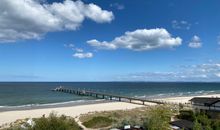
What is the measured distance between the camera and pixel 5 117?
40.3 metres

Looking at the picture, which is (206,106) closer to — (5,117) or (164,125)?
(164,125)

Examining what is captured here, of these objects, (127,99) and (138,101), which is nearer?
(138,101)

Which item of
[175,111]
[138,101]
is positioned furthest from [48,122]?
[138,101]

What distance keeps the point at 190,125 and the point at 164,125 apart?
3.39 meters

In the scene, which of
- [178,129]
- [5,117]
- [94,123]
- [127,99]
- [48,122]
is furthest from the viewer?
[127,99]

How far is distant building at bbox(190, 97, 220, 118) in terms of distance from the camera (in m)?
35.9

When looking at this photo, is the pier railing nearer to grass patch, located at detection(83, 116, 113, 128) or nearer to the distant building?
the distant building

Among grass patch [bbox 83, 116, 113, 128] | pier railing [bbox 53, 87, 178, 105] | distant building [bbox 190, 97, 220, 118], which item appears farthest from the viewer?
pier railing [bbox 53, 87, 178, 105]

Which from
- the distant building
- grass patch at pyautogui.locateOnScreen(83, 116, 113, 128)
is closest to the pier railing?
the distant building

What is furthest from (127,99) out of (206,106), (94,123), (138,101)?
Answer: (94,123)

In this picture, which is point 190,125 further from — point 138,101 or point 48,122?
point 138,101

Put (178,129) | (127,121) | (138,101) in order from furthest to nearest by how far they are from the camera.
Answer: (138,101), (127,121), (178,129)

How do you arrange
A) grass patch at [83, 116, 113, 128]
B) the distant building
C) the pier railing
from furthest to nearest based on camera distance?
the pier railing → the distant building → grass patch at [83, 116, 113, 128]

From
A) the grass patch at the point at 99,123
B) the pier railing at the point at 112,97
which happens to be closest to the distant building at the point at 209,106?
the pier railing at the point at 112,97
